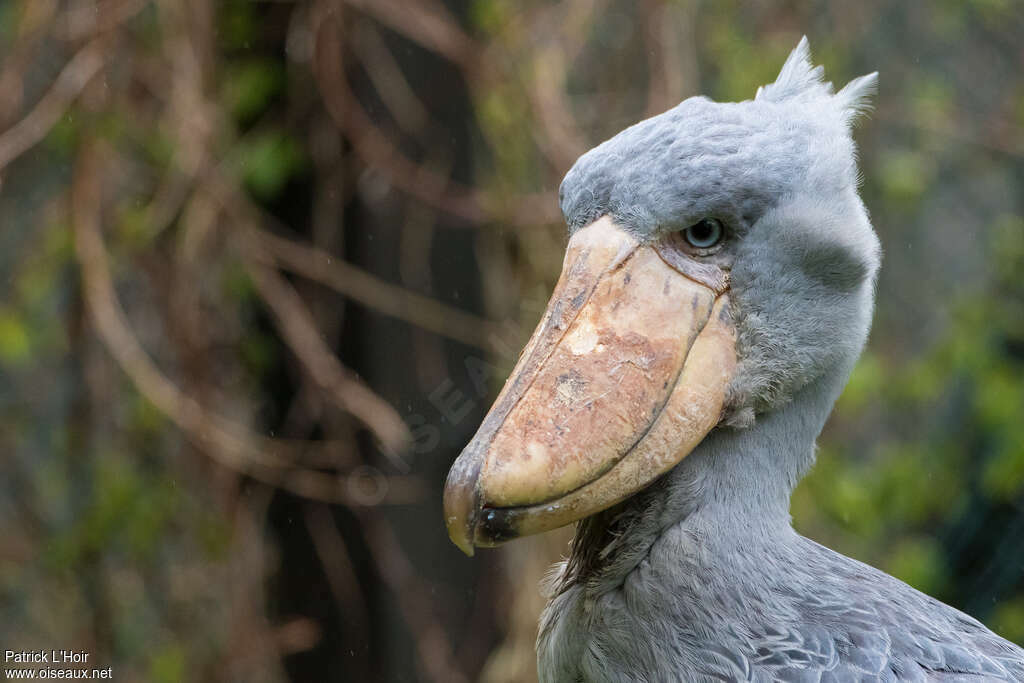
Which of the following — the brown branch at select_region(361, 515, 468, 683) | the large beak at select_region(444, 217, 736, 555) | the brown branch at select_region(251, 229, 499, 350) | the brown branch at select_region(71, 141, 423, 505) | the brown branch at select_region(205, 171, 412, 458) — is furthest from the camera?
the brown branch at select_region(361, 515, 468, 683)

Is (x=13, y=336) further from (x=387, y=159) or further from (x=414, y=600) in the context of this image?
(x=414, y=600)

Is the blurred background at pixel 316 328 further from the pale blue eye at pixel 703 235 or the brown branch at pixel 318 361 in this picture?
the pale blue eye at pixel 703 235

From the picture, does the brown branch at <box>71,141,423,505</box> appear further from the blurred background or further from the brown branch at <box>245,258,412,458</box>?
the brown branch at <box>245,258,412,458</box>

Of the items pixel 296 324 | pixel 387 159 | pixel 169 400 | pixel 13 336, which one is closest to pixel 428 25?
pixel 387 159

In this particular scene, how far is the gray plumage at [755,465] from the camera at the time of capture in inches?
43.7

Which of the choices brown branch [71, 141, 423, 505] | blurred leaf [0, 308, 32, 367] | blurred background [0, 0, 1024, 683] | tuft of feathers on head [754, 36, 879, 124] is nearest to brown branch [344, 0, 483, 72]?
blurred background [0, 0, 1024, 683]

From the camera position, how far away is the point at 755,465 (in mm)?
1184

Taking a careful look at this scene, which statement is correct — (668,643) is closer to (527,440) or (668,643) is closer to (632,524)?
(632,524)

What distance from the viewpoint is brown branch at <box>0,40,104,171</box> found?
6.93 feet

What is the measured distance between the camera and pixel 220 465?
2.44 m

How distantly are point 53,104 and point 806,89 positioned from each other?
151 cm

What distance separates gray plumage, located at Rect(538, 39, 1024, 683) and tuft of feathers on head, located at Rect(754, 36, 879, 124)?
4 centimetres

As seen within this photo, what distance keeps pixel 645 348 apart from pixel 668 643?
303mm

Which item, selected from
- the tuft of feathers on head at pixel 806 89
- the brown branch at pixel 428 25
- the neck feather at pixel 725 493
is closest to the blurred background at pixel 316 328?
the brown branch at pixel 428 25
